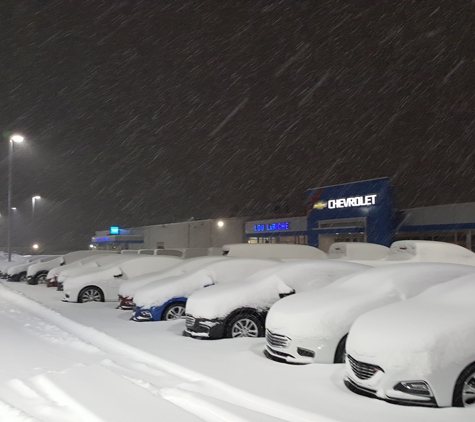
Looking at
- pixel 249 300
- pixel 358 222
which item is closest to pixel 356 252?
pixel 249 300

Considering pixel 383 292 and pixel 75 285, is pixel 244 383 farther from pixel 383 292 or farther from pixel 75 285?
pixel 75 285

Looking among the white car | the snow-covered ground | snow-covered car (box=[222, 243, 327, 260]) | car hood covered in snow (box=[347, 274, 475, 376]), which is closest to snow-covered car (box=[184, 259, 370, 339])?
the snow-covered ground

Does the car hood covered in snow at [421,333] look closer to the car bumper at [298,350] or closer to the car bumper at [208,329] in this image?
the car bumper at [298,350]

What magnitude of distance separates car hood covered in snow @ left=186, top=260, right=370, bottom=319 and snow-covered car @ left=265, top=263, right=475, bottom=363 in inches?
43.7

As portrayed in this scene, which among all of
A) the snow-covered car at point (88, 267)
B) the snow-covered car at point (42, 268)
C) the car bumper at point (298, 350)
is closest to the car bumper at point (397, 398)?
the car bumper at point (298, 350)

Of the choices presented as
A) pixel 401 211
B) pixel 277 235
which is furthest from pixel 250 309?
pixel 277 235

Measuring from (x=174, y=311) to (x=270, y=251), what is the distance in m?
6.48

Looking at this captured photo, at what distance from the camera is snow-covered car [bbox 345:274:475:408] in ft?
16.1

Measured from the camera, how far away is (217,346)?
26.0ft

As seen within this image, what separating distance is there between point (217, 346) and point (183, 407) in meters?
2.83

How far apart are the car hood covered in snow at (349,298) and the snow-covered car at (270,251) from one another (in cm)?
854

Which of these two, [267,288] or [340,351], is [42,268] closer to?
[267,288]

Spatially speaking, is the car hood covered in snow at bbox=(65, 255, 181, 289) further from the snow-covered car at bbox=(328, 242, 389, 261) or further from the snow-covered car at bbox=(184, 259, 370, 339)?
the snow-covered car at bbox=(184, 259, 370, 339)

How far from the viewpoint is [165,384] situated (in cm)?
593
